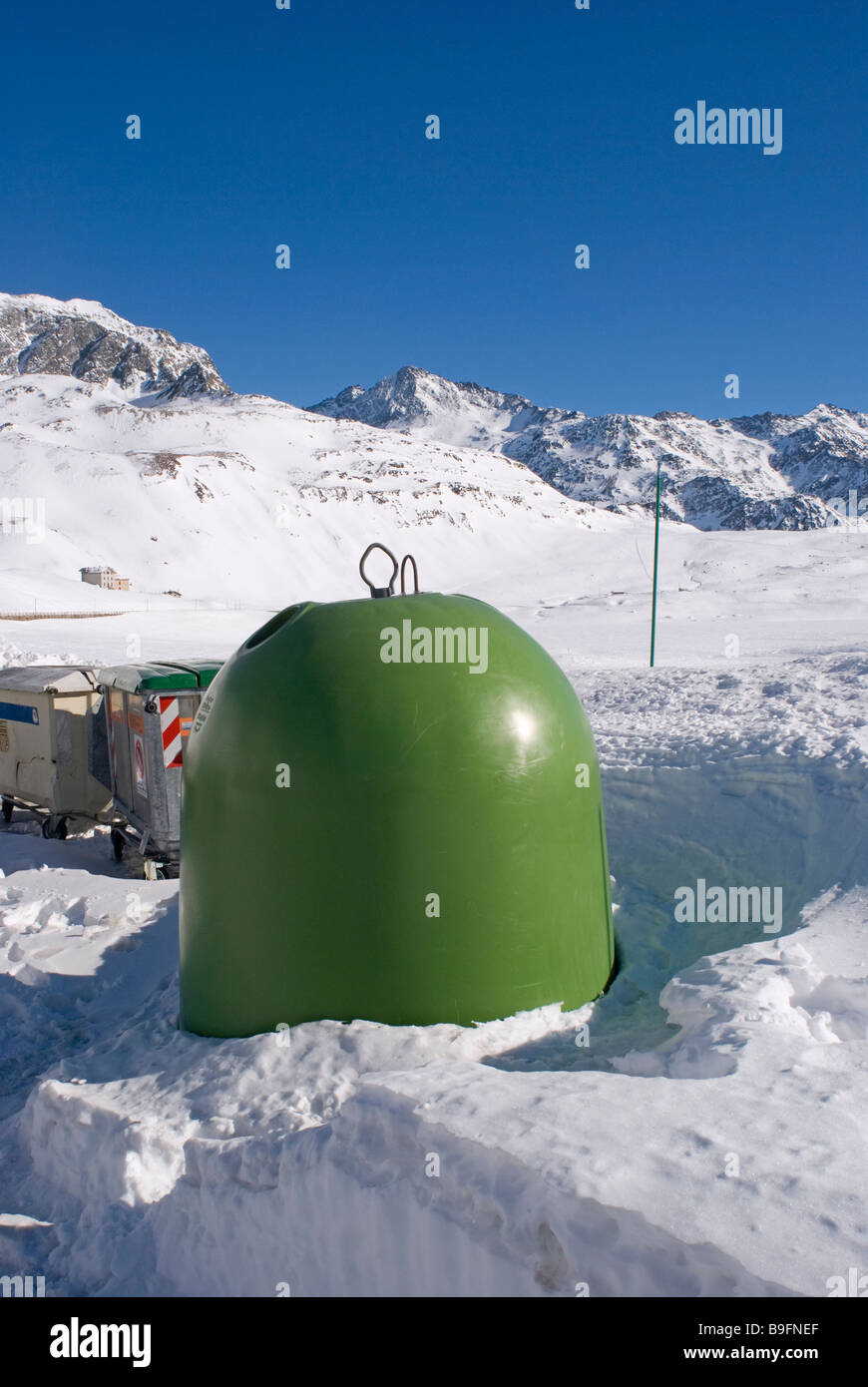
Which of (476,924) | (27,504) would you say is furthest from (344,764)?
(27,504)

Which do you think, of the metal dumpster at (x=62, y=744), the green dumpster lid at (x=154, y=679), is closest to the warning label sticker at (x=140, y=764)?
the green dumpster lid at (x=154, y=679)

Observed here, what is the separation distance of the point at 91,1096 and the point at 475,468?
94.4 metres

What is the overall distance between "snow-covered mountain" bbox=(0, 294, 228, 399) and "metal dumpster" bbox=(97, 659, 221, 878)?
386 ft

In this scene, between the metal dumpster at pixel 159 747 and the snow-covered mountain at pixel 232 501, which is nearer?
the metal dumpster at pixel 159 747

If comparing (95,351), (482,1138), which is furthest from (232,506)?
(95,351)

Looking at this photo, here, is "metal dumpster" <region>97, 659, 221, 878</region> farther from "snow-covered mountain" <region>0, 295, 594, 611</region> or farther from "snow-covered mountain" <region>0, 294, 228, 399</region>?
"snow-covered mountain" <region>0, 294, 228, 399</region>

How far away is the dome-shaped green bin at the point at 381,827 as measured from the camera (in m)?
3.46

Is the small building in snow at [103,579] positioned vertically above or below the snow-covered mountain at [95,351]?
below

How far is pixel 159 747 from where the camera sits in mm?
7340

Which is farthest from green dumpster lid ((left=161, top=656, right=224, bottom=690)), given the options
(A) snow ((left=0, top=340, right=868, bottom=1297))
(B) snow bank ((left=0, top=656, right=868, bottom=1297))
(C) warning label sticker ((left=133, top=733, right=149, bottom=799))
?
(B) snow bank ((left=0, top=656, right=868, bottom=1297))

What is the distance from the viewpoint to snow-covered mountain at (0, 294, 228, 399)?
142 meters

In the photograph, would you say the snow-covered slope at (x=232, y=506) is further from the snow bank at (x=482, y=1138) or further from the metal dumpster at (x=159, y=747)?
the snow bank at (x=482, y=1138)

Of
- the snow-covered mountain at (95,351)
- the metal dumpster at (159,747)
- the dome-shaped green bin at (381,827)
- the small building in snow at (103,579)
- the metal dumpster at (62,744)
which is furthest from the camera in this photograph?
the snow-covered mountain at (95,351)

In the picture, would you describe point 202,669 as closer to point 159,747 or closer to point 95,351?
point 159,747
